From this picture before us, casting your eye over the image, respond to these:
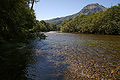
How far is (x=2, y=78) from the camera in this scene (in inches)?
202

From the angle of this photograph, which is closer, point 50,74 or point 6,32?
point 6,32

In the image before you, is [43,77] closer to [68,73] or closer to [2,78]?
[68,73]

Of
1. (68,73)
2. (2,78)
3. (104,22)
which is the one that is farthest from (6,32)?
(104,22)

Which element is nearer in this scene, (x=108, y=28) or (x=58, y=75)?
(x=58, y=75)

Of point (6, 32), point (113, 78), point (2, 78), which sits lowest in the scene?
point (113, 78)

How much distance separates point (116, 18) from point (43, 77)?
68.4 meters

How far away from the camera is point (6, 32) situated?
5910mm

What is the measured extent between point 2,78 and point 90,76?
5.78m

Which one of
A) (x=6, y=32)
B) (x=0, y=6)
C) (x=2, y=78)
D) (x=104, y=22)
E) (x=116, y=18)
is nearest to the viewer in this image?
(x=0, y=6)

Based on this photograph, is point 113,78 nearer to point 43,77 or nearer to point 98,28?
point 43,77

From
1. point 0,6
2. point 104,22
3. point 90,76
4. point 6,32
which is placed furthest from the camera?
point 104,22

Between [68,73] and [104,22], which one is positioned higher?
[104,22]

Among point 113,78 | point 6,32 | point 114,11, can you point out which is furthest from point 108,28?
point 6,32

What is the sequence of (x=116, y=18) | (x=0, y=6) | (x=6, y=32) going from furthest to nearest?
(x=116, y=18), (x=6, y=32), (x=0, y=6)
